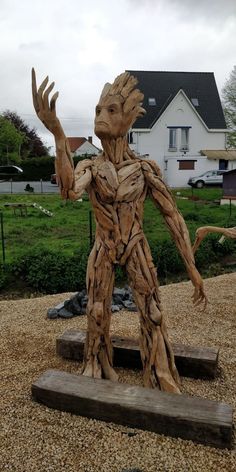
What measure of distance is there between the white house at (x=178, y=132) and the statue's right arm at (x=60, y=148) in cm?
2418

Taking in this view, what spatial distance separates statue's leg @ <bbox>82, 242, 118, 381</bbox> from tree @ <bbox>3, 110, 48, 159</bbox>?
158 ft

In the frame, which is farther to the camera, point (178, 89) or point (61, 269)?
point (178, 89)

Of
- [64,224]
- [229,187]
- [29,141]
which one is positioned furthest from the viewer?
[29,141]

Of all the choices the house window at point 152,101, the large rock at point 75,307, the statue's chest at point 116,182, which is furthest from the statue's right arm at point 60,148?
the house window at point 152,101

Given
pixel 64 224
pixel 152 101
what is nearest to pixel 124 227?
pixel 64 224

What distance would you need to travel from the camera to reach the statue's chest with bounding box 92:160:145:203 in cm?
303

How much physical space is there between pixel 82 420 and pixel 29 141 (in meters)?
51.6

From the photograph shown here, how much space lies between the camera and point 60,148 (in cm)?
254

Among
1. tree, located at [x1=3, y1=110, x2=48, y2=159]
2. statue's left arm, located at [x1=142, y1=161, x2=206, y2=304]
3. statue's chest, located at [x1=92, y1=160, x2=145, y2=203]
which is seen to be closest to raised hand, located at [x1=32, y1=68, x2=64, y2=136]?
statue's chest, located at [x1=92, y1=160, x2=145, y2=203]

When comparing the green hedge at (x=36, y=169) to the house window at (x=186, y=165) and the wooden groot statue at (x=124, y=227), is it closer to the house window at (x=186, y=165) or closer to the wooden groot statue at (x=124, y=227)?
the house window at (x=186, y=165)

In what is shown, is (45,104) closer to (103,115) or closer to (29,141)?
(103,115)

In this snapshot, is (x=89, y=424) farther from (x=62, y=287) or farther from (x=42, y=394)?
(x=62, y=287)

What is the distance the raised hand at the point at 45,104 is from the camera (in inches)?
92.1

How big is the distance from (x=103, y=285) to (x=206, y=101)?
96.3ft
